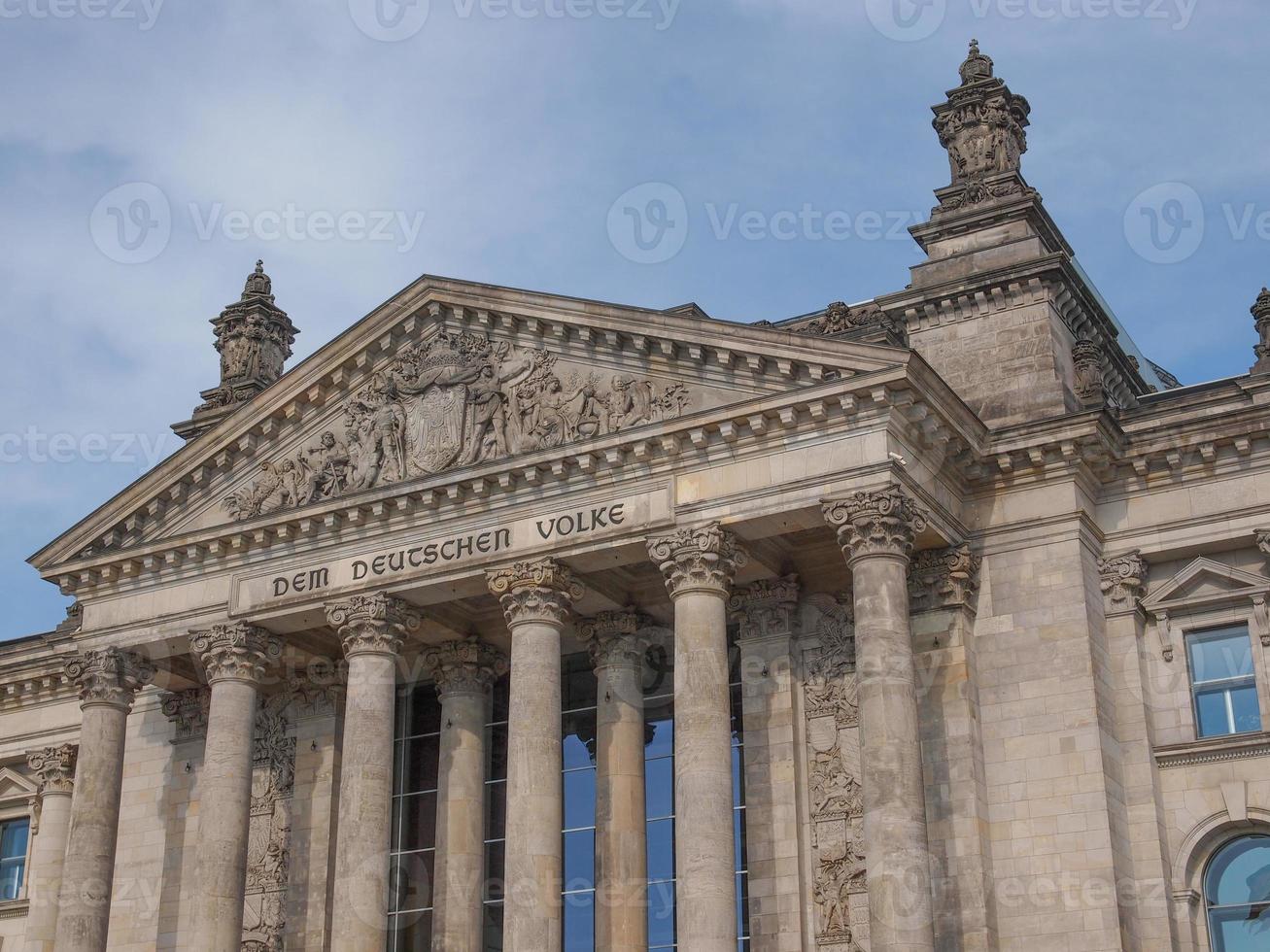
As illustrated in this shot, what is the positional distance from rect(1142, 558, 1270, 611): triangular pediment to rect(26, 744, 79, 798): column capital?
78.7 feet

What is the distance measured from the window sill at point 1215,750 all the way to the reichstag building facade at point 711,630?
0.06m

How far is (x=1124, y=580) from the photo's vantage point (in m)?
30.2

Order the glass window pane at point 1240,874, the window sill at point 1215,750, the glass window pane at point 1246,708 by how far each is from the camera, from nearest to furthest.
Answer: the glass window pane at point 1240,874
the window sill at point 1215,750
the glass window pane at point 1246,708

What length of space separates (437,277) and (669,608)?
25.0ft

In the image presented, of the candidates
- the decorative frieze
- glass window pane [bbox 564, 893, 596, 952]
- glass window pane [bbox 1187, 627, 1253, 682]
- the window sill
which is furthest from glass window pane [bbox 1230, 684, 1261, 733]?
the decorative frieze

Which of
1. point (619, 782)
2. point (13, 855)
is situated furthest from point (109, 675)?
point (619, 782)

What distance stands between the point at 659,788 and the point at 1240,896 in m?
10.2

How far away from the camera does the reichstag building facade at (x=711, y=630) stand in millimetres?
28125

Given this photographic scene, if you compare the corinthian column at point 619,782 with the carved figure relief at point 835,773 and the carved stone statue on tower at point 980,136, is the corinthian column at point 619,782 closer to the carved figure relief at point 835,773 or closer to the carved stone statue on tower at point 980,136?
the carved figure relief at point 835,773

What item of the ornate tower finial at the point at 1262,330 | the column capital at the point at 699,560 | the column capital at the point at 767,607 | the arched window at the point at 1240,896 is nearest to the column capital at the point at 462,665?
the column capital at the point at 767,607

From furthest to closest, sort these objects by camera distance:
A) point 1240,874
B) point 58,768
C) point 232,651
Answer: point 58,768 < point 232,651 < point 1240,874

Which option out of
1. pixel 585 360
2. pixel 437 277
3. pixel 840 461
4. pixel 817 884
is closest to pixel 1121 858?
pixel 817 884

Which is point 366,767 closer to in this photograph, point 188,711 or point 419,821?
point 419,821

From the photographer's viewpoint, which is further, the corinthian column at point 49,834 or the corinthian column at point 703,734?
the corinthian column at point 49,834
